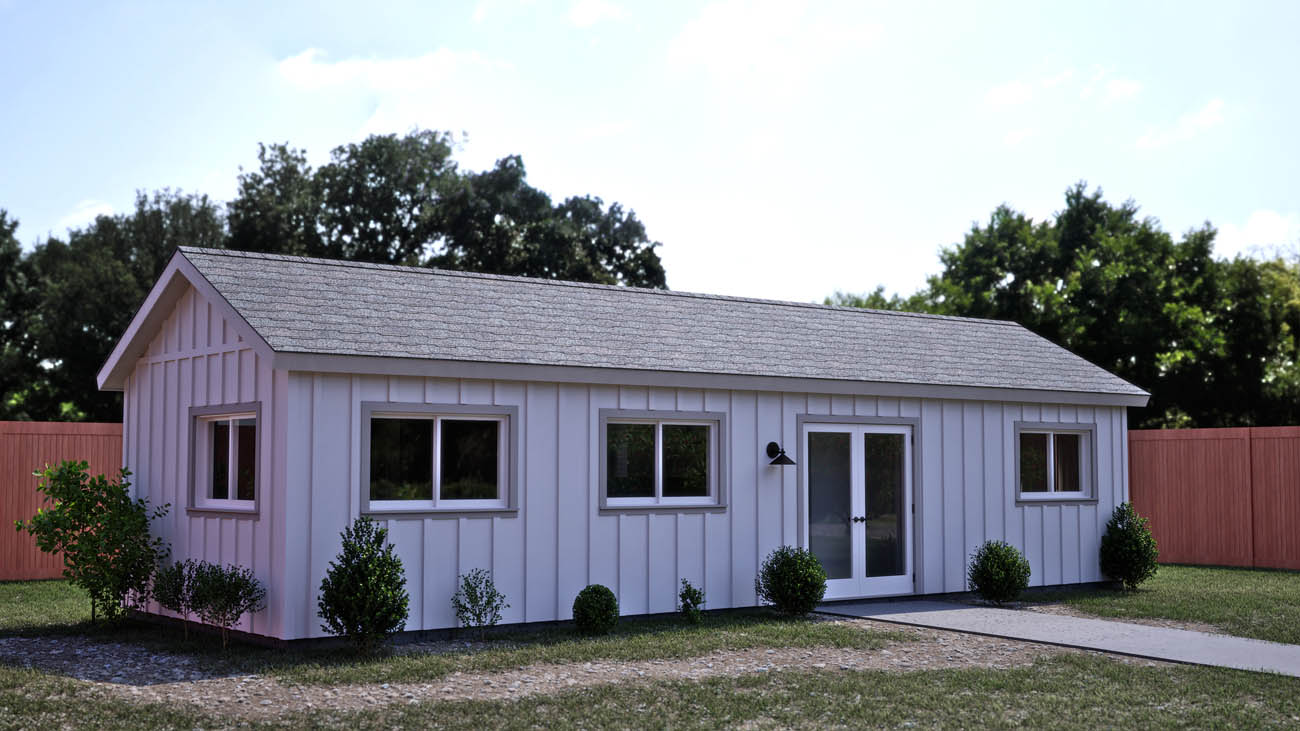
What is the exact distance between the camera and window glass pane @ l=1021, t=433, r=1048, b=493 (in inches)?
668

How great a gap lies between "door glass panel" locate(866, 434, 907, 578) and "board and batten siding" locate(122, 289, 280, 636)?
23.4 feet

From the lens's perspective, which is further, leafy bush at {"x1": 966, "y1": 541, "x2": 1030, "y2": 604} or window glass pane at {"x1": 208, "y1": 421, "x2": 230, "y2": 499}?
leafy bush at {"x1": 966, "y1": 541, "x2": 1030, "y2": 604}

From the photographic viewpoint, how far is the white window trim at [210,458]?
39.6 feet

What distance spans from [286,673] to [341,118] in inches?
1378

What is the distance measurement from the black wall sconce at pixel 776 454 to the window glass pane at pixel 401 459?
4088mm

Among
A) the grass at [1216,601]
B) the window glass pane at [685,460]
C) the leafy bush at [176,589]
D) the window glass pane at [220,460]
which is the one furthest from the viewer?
the window glass pane at [685,460]

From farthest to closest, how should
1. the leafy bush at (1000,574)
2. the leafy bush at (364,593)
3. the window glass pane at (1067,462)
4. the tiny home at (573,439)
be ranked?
the window glass pane at (1067,462) < the leafy bush at (1000,574) < the tiny home at (573,439) < the leafy bush at (364,593)

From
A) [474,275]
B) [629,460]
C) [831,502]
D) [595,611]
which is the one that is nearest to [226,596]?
[595,611]

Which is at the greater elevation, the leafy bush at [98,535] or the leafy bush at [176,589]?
the leafy bush at [98,535]

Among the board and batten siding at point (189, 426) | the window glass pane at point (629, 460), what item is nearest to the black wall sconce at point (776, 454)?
the window glass pane at point (629, 460)

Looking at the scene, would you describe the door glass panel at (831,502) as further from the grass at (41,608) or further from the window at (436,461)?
the grass at (41,608)

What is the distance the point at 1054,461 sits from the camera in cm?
1731

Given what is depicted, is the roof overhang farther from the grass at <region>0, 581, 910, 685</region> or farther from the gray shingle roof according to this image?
Result: the grass at <region>0, 581, 910, 685</region>

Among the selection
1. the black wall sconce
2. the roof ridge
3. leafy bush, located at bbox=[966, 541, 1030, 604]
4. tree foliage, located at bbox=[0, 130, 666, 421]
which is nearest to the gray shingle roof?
the roof ridge
